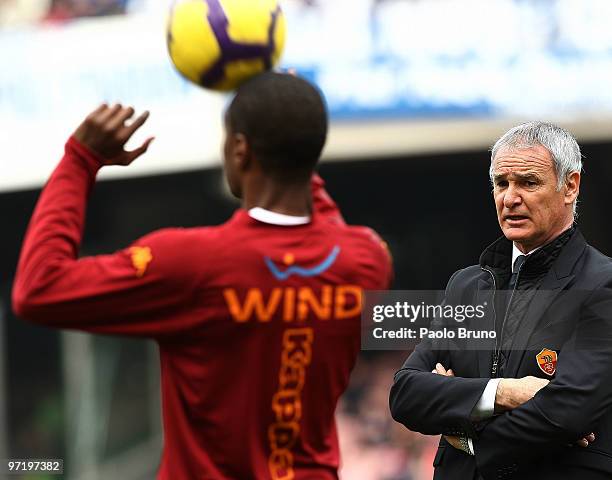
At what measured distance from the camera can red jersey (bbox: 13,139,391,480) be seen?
3100mm

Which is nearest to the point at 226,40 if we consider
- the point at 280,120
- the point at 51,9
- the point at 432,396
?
the point at 280,120

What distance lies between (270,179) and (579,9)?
978 centimetres

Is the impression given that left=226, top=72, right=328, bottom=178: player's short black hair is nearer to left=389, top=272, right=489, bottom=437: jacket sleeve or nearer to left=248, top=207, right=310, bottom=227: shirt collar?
left=248, top=207, right=310, bottom=227: shirt collar

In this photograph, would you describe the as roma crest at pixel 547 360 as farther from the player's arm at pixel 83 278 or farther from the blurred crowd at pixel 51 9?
the blurred crowd at pixel 51 9

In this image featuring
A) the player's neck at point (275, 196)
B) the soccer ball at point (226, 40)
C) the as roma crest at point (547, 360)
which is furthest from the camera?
the as roma crest at point (547, 360)

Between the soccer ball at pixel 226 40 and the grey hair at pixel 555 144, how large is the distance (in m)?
1.17

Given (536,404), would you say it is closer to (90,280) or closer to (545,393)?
(545,393)

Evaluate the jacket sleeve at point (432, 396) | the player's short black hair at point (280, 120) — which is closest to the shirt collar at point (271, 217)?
the player's short black hair at point (280, 120)

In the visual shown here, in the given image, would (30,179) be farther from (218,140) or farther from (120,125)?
(120,125)

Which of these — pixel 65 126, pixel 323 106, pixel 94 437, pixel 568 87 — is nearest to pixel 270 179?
pixel 323 106

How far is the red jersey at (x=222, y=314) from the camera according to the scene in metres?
3.10

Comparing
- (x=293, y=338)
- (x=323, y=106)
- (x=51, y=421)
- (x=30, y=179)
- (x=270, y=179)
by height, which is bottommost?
(x=51, y=421)

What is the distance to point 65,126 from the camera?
45.3ft

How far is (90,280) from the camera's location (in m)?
3.09
